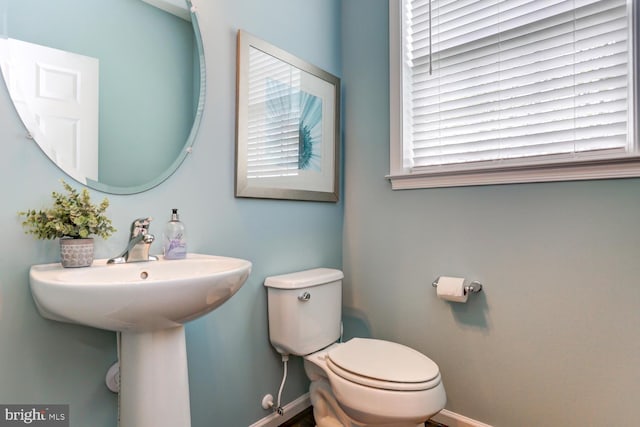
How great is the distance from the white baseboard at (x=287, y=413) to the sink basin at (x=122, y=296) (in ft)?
2.95

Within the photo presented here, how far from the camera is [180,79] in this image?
128cm

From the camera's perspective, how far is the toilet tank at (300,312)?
147 cm

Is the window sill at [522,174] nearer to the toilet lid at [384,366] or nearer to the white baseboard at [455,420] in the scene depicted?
the toilet lid at [384,366]

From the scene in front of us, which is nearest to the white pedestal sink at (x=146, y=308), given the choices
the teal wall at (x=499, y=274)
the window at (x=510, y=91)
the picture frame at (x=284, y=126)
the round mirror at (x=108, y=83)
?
the round mirror at (x=108, y=83)

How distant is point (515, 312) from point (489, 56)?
1103 mm

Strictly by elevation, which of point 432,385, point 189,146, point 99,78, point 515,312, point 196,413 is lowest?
point 196,413

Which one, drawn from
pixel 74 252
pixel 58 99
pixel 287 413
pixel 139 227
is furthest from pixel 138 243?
pixel 287 413

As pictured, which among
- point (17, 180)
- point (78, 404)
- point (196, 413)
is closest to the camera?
point (17, 180)

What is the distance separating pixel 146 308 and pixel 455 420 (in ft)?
4.79

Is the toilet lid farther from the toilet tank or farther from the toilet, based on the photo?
the toilet tank

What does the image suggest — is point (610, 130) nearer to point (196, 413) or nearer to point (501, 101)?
point (501, 101)

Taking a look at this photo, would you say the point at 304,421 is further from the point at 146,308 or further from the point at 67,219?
the point at 67,219

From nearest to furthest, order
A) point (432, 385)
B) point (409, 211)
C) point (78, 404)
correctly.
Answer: point (78, 404), point (432, 385), point (409, 211)

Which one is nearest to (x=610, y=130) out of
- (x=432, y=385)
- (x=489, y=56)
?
(x=489, y=56)
